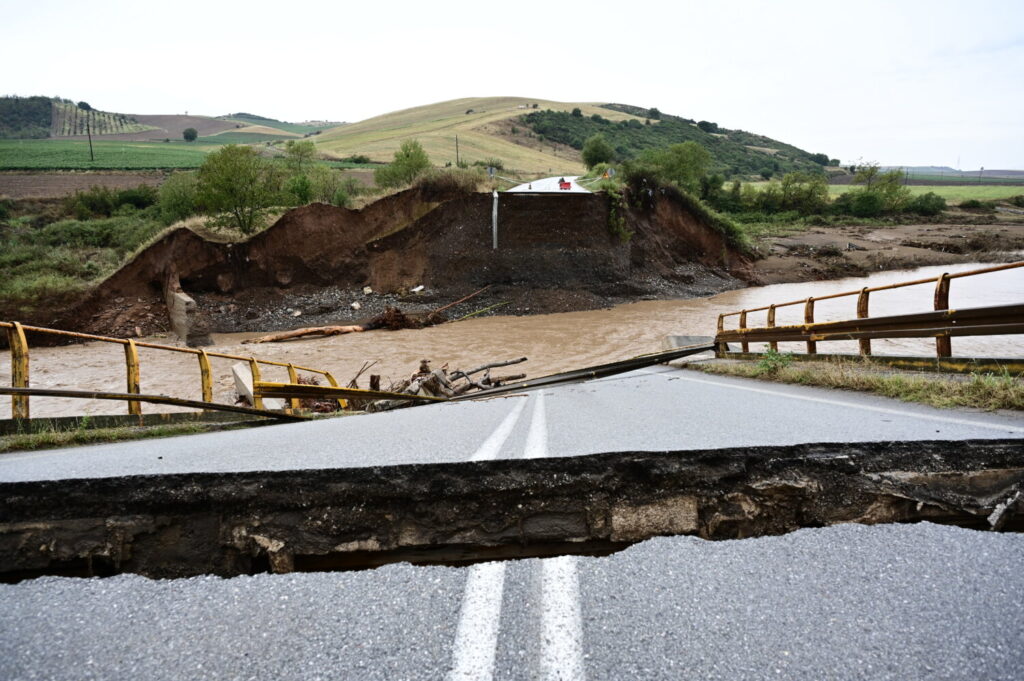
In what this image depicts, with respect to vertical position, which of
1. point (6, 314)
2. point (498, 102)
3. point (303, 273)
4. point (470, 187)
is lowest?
point (6, 314)

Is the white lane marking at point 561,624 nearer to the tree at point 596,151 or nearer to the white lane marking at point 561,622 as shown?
the white lane marking at point 561,622

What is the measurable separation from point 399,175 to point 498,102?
408ft

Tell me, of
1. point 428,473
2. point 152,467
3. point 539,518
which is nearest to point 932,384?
point 539,518

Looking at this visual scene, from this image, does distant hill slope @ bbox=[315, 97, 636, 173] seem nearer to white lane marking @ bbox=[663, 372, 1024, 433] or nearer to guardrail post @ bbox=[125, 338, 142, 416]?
guardrail post @ bbox=[125, 338, 142, 416]

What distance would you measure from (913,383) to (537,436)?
4187 mm

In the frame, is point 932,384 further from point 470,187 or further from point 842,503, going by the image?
point 470,187

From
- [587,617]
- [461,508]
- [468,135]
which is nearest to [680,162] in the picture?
[461,508]

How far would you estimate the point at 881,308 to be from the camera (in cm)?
2802

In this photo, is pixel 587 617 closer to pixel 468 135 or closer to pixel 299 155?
pixel 299 155

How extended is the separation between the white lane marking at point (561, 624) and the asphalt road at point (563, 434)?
0.91 metres

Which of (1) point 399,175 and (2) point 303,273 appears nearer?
(2) point 303,273

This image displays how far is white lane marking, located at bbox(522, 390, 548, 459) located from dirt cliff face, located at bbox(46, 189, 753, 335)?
2413 centimetres

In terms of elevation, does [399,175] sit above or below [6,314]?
above

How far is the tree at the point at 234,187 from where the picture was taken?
27297mm
